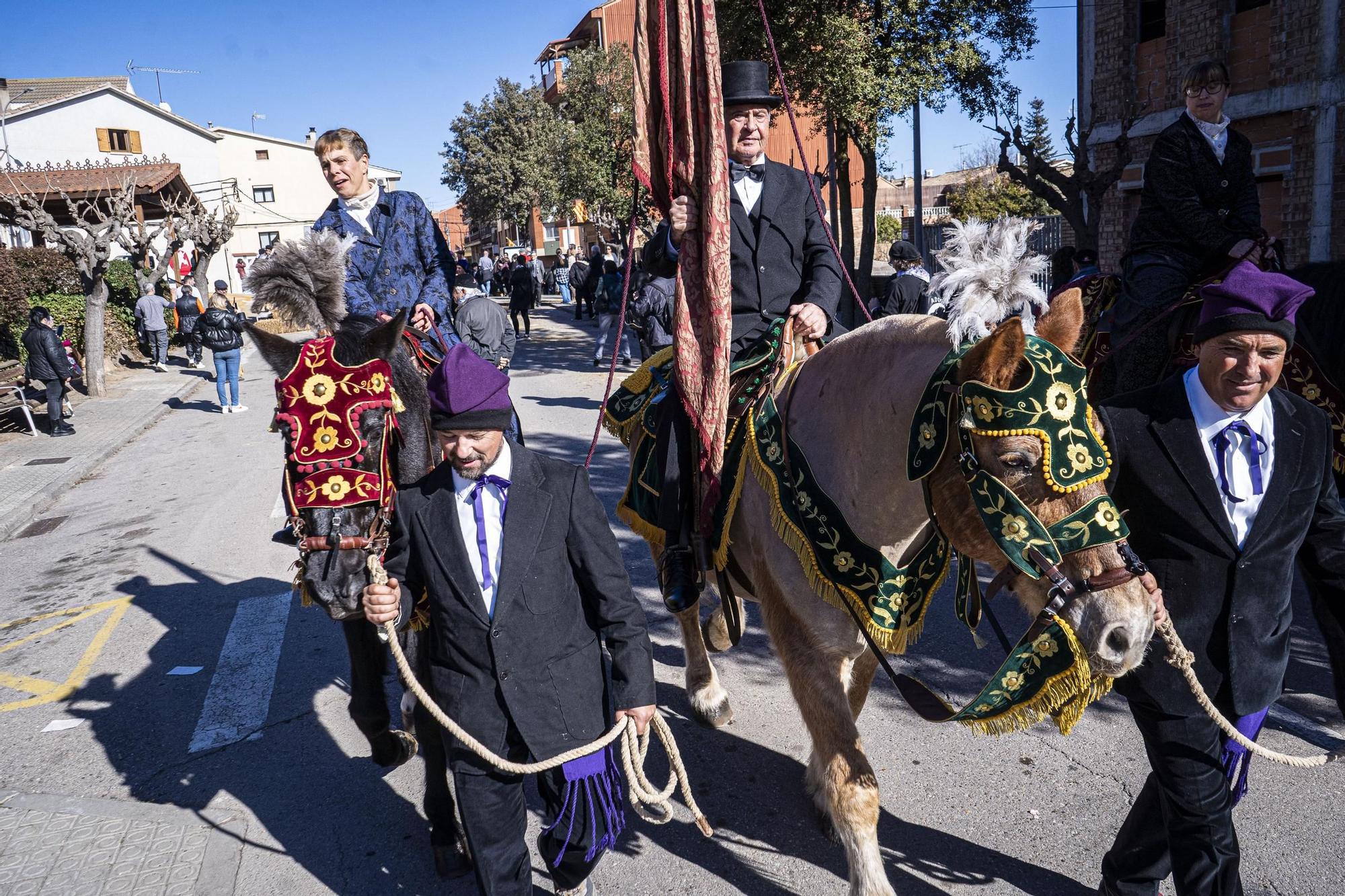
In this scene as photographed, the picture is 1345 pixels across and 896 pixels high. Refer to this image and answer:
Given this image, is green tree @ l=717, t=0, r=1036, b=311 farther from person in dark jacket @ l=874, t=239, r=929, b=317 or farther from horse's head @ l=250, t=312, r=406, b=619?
horse's head @ l=250, t=312, r=406, b=619

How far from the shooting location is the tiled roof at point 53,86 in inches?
1848

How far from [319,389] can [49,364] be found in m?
13.8

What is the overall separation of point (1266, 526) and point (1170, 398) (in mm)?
466

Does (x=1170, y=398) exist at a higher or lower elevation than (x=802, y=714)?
higher

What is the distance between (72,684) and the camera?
5602mm

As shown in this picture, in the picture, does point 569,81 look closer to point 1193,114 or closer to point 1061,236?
point 1061,236

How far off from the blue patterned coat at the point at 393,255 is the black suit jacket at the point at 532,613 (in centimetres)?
226

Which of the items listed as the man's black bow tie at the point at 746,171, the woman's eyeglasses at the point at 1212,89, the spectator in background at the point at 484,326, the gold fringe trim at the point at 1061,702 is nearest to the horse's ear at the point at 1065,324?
the gold fringe trim at the point at 1061,702

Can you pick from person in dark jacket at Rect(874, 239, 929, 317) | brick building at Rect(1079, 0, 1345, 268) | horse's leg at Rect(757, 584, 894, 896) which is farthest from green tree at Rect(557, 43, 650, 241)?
horse's leg at Rect(757, 584, 894, 896)

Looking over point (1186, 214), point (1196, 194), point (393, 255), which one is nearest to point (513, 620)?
point (393, 255)

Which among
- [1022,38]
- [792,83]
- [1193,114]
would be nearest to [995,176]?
[1022,38]

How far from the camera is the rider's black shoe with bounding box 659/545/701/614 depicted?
3883 mm

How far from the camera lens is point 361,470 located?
9.77 feet

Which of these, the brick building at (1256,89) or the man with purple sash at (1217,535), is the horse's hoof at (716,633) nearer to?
the man with purple sash at (1217,535)
